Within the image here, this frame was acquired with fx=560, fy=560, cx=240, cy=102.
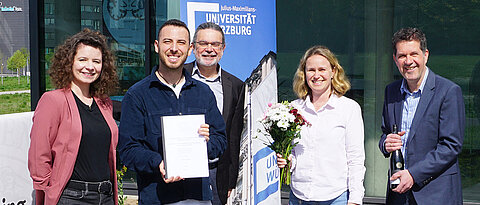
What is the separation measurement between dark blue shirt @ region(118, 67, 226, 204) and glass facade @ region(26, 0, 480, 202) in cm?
382

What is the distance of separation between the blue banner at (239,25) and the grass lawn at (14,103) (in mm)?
15599

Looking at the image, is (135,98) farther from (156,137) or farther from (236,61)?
(236,61)

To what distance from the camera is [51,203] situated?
3.45 metres

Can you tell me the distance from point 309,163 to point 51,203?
64.9 inches

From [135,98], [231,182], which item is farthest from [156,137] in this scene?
[231,182]

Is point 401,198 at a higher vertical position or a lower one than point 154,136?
lower

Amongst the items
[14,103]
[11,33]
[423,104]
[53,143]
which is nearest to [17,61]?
[14,103]

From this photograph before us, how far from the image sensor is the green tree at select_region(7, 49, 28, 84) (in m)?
21.9

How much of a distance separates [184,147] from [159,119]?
22cm

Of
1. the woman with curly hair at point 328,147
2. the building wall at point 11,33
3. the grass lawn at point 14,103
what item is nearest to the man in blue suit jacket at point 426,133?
the woman with curly hair at point 328,147

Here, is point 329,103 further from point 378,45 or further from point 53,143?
point 378,45

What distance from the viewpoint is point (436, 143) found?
359cm

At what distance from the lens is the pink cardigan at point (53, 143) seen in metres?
3.39

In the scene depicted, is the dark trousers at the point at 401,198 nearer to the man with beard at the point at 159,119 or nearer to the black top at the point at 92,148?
the man with beard at the point at 159,119
